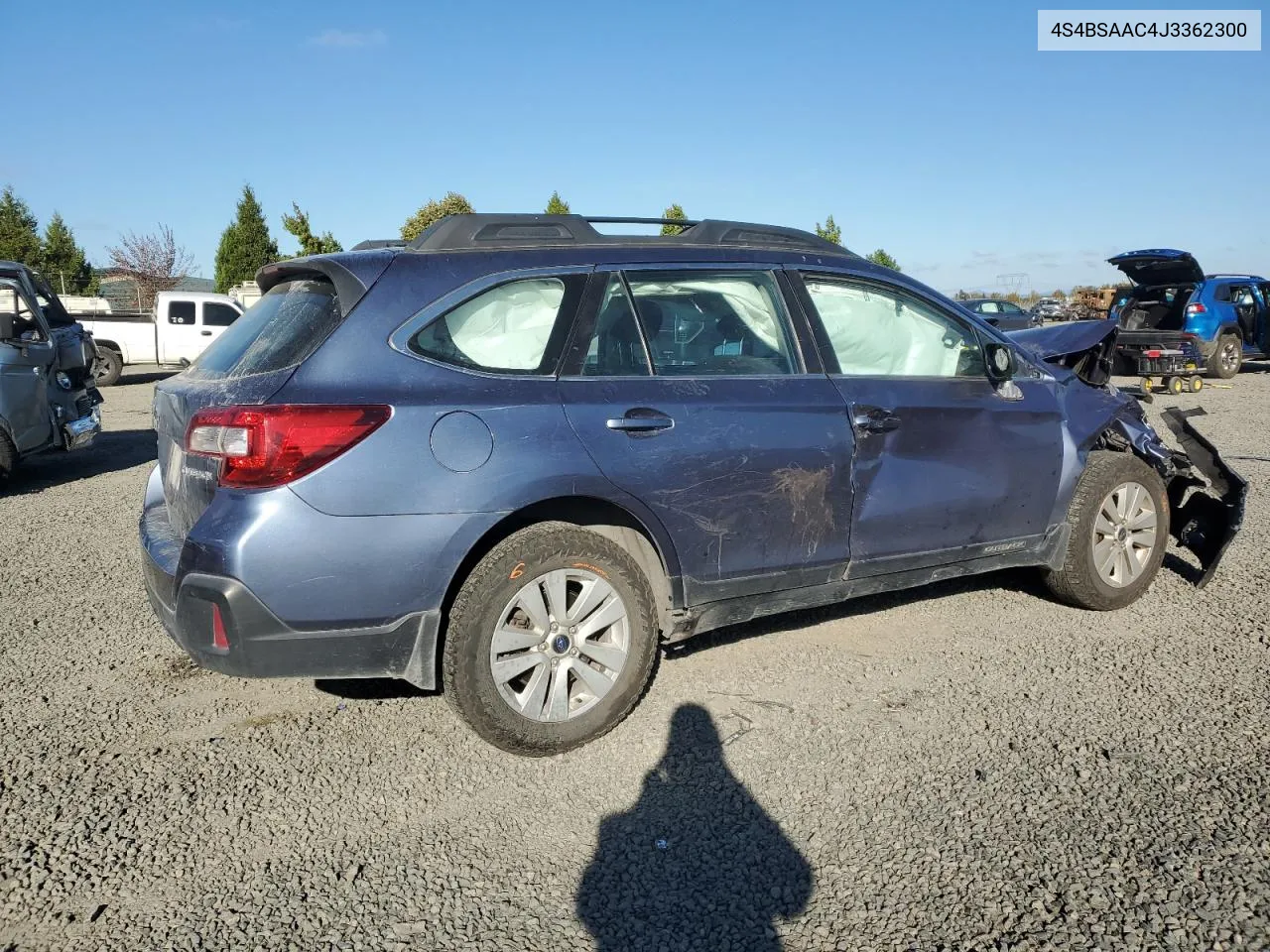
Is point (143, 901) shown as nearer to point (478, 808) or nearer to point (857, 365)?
point (478, 808)

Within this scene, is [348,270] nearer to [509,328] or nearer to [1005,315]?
[509,328]

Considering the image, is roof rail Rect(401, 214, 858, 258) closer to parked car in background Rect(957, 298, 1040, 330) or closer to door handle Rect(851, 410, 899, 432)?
door handle Rect(851, 410, 899, 432)

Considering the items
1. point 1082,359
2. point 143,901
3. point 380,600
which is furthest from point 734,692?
point 1082,359

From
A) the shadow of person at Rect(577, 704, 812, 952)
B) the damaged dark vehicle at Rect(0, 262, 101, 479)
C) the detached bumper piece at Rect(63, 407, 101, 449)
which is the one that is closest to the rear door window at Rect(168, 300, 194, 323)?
the damaged dark vehicle at Rect(0, 262, 101, 479)

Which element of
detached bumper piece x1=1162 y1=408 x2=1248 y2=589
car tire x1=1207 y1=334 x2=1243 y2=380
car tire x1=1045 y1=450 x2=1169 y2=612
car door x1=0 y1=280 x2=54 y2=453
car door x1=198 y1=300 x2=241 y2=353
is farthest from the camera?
car door x1=198 y1=300 x2=241 y2=353

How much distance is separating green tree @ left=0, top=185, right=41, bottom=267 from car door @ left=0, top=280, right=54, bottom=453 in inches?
1395

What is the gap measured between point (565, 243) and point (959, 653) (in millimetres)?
2460

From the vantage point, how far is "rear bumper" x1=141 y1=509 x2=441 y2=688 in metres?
3.00

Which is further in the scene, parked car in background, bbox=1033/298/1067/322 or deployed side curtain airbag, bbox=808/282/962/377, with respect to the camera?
parked car in background, bbox=1033/298/1067/322

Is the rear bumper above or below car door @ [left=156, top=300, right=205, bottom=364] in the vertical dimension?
below

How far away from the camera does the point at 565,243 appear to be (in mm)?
3674

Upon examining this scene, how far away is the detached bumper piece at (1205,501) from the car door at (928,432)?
1.17 metres

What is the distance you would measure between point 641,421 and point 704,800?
4.24 feet

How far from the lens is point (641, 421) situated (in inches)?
136
